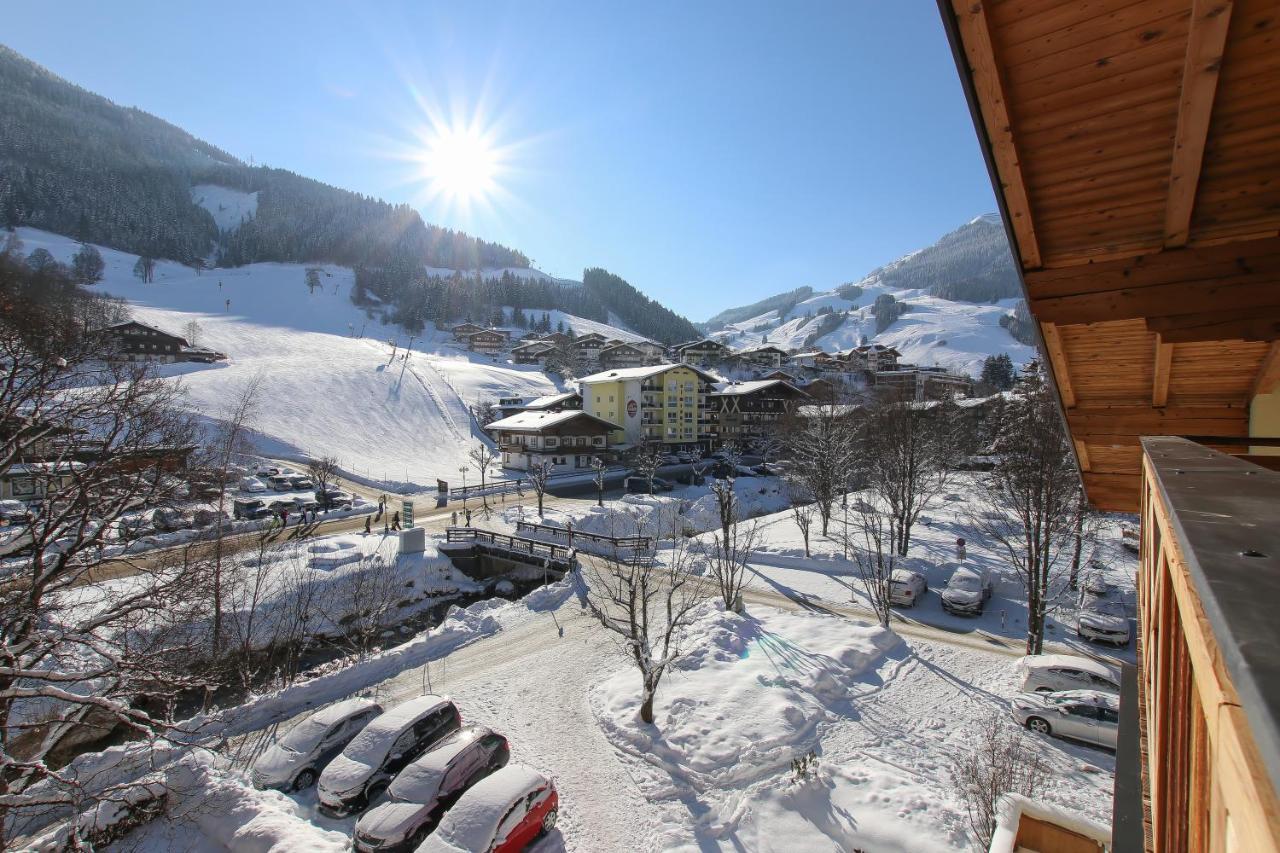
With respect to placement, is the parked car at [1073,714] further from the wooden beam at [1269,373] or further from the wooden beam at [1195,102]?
the wooden beam at [1195,102]

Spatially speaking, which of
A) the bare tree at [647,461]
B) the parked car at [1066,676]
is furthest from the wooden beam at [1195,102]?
the bare tree at [647,461]

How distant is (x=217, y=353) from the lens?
65.1m

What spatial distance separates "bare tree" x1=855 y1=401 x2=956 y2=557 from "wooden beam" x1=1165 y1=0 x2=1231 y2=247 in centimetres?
1615

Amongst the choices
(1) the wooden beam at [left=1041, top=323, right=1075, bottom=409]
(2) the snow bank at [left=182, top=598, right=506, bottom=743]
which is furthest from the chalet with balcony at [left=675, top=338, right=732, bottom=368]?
(1) the wooden beam at [left=1041, top=323, right=1075, bottom=409]

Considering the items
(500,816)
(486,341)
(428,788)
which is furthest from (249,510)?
(486,341)

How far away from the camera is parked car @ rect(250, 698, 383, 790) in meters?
10.7

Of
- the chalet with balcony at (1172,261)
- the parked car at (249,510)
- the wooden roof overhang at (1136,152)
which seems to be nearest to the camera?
the chalet with balcony at (1172,261)

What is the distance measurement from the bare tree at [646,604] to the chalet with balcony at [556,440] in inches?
674

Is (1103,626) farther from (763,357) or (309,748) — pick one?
(763,357)

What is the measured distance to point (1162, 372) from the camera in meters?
6.44

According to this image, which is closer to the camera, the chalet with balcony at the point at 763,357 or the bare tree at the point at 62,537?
the bare tree at the point at 62,537

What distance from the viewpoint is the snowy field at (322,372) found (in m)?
49.2

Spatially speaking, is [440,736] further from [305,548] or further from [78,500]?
[305,548]

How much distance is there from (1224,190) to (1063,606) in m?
20.9
